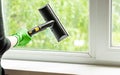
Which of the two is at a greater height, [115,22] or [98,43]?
[115,22]

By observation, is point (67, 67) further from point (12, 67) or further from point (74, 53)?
point (12, 67)

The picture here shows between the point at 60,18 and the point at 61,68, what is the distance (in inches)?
11.1

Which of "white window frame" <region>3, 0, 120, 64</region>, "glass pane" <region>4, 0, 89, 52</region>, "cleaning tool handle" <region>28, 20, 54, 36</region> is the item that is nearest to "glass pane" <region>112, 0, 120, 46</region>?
"white window frame" <region>3, 0, 120, 64</region>

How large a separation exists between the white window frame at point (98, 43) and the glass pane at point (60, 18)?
0.13 ft

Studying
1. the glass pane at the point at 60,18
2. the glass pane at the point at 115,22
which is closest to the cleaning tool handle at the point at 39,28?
the glass pane at the point at 60,18

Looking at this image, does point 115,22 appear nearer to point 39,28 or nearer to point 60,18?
point 60,18

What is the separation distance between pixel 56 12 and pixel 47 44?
193mm

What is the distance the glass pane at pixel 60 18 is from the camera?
1336mm

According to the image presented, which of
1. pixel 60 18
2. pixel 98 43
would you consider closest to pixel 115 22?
pixel 98 43

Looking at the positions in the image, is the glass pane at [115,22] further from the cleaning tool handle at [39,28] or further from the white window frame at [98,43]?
the cleaning tool handle at [39,28]

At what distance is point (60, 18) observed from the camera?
4.46 feet

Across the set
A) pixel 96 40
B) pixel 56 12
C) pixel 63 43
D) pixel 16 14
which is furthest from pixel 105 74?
pixel 16 14

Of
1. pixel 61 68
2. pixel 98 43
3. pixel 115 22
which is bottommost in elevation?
pixel 61 68

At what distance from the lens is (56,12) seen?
4.46 ft
